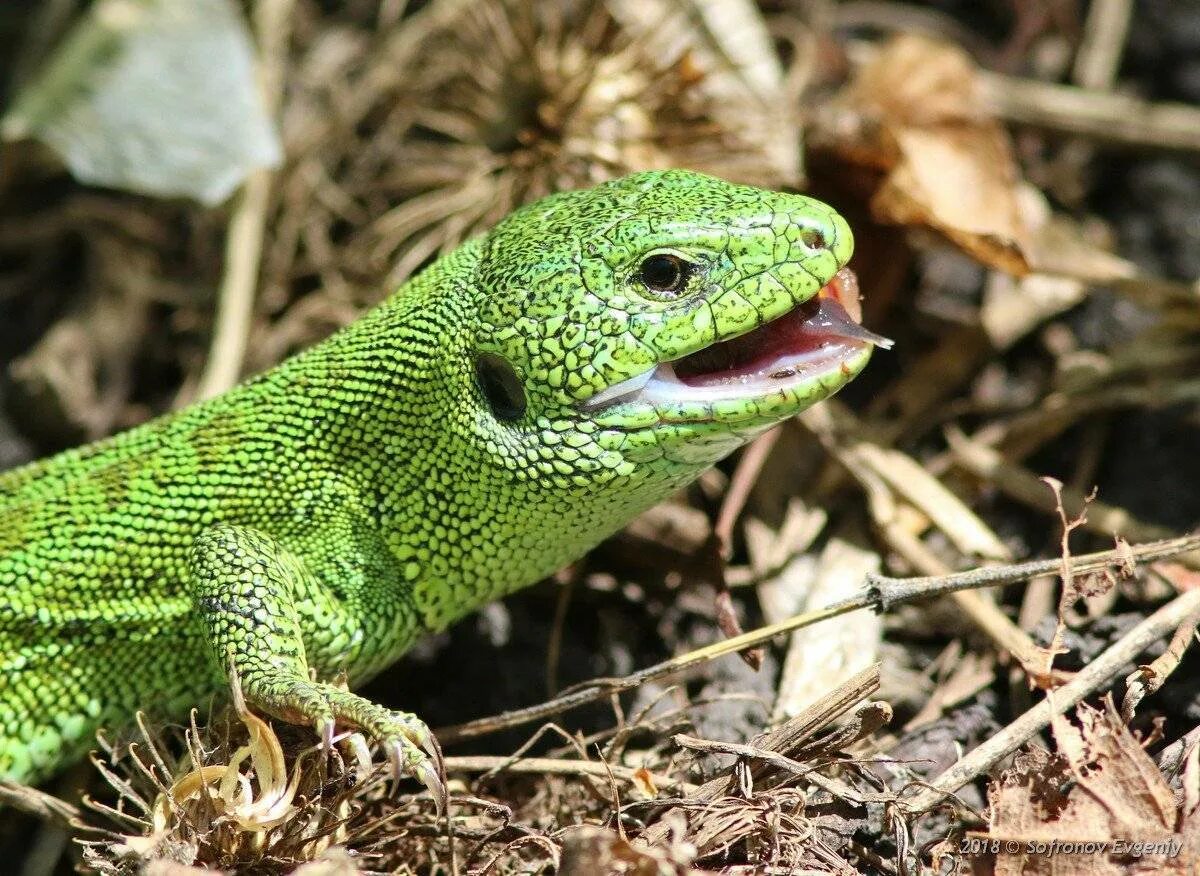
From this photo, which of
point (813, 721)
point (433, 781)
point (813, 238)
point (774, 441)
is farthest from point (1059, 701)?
point (433, 781)

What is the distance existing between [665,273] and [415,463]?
0.89 m

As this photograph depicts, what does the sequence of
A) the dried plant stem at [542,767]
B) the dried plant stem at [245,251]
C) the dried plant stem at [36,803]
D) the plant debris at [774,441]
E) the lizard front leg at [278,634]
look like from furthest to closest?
the dried plant stem at [245,251]
the dried plant stem at [36,803]
the dried plant stem at [542,767]
the plant debris at [774,441]
the lizard front leg at [278,634]

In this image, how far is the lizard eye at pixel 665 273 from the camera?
3.14 metres

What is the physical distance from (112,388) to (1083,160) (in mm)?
4280

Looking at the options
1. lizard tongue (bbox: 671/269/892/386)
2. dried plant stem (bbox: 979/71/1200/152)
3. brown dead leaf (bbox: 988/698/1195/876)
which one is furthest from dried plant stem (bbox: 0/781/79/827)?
dried plant stem (bbox: 979/71/1200/152)

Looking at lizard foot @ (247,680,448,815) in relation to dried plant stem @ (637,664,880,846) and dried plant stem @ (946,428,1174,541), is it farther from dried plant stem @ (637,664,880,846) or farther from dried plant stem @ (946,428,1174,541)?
dried plant stem @ (946,428,1174,541)

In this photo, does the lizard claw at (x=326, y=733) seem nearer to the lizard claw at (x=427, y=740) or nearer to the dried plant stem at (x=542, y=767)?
the lizard claw at (x=427, y=740)

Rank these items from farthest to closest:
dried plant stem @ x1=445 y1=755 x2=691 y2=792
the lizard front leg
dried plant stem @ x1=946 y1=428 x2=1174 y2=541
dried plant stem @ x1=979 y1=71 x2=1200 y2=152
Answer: dried plant stem @ x1=979 y1=71 x2=1200 y2=152 → dried plant stem @ x1=946 y1=428 x2=1174 y2=541 → dried plant stem @ x1=445 y1=755 x2=691 y2=792 → the lizard front leg

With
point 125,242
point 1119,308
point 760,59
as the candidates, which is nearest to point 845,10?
point 760,59

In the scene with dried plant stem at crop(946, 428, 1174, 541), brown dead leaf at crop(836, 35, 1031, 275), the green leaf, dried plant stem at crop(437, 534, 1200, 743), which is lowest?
dried plant stem at crop(946, 428, 1174, 541)

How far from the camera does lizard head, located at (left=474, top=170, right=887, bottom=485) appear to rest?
310 centimetres

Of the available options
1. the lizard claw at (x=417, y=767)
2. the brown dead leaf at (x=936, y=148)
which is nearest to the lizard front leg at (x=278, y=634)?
the lizard claw at (x=417, y=767)

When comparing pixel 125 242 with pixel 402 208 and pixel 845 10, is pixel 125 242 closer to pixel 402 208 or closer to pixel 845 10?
pixel 402 208

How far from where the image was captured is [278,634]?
3246 mm
